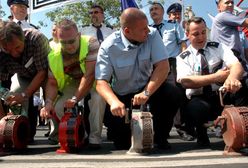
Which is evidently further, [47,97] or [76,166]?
[47,97]

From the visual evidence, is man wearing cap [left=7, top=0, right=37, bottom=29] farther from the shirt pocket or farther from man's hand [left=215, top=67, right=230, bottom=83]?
man's hand [left=215, top=67, right=230, bottom=83]

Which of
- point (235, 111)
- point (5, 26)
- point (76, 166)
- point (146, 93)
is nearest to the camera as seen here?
point (76, 166)

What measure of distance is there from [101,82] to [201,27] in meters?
1.09

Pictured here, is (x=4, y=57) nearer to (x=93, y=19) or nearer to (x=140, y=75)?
(x=140, y=75)

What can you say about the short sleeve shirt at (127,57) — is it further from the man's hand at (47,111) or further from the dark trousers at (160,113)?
the man's hand at (47,111)

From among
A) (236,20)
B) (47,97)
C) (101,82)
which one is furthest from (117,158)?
(236,20)

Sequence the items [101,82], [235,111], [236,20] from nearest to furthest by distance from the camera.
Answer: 1. [235,111]
2. [101,82]
3. [236,20]

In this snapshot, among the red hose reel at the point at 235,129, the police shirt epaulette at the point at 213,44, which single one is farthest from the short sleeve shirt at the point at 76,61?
the red hose reel at the point at 235,129

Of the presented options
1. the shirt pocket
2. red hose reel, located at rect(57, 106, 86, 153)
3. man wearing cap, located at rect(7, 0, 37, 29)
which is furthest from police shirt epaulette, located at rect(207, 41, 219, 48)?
man wearing cap, located at rect(7, 0, 37, 29)

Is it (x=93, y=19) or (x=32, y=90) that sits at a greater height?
(x=93, y=19)

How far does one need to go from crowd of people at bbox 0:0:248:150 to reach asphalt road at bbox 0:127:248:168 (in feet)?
0.91

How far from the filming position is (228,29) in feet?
15.4

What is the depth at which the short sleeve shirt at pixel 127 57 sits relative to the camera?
11.7ft

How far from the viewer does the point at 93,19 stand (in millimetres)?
5906
